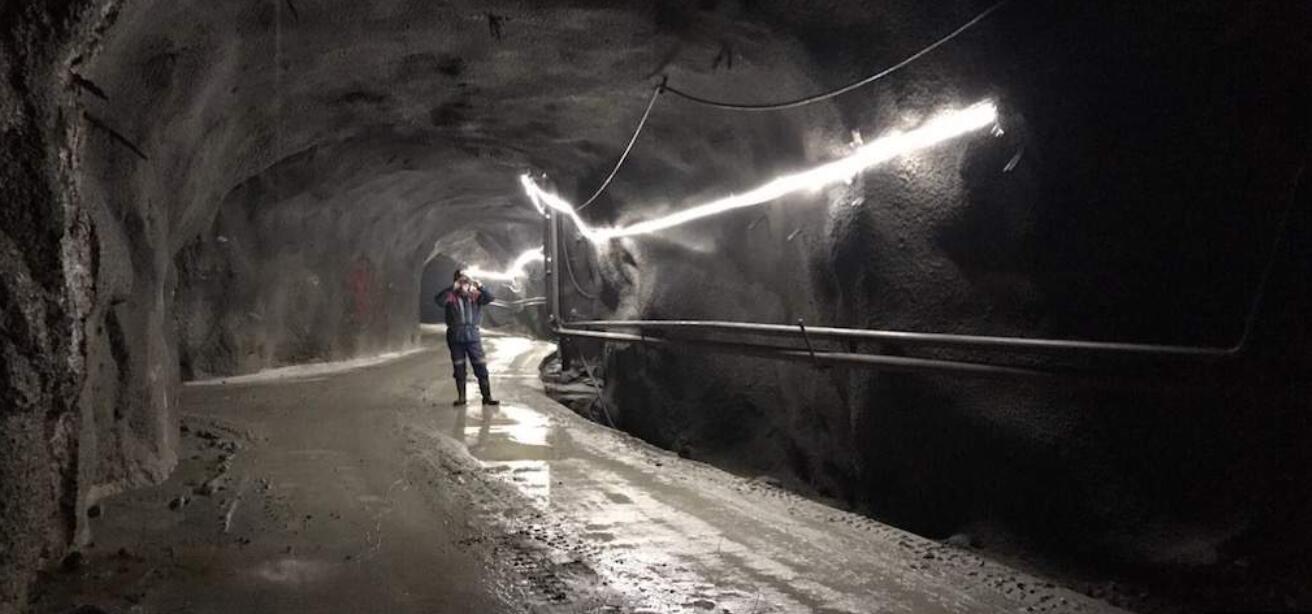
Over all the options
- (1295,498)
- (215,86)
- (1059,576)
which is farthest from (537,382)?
Result: (1295,498)

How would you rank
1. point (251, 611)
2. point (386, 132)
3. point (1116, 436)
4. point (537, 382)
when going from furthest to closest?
1. point (537, 382)
2. point (386, 132)
3. point (1116, 436)
4. point (251, 611)

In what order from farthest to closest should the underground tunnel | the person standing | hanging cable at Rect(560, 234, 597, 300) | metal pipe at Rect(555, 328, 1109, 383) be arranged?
1. hanging cable at Rect(560, 234, 597, 300)
2. the person standing
3. metal pipe at Rect(555, 328, 1109, 383)
4. the underground tunnel

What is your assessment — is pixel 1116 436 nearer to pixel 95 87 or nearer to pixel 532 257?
pixel 95 87

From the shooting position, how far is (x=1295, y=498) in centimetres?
315

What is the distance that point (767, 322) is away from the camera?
7.71m

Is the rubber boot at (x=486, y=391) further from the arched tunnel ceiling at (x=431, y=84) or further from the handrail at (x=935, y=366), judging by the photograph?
the handrail at (x=935, y=366)

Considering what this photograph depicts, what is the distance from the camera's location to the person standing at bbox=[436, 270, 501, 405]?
10258mm

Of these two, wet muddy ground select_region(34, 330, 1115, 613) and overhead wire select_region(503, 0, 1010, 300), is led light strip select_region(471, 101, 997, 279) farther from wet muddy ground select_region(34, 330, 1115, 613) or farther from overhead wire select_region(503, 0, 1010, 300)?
wet muddy ground select_region(34, 330, 1115, 613)

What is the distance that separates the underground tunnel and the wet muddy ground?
30 mm

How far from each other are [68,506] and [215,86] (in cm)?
330

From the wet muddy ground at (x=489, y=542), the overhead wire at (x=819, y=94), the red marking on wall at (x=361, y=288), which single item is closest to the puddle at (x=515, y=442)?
the wet muddy ground at (x=489, y=542)

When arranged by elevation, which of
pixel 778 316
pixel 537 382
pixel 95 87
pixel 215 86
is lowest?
pixel 537 382

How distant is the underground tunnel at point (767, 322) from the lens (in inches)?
130

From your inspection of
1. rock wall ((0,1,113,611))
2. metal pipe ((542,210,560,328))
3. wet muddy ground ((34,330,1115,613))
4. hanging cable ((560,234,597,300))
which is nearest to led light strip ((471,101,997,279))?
wet muddy ground ((34,330,1115,613))
